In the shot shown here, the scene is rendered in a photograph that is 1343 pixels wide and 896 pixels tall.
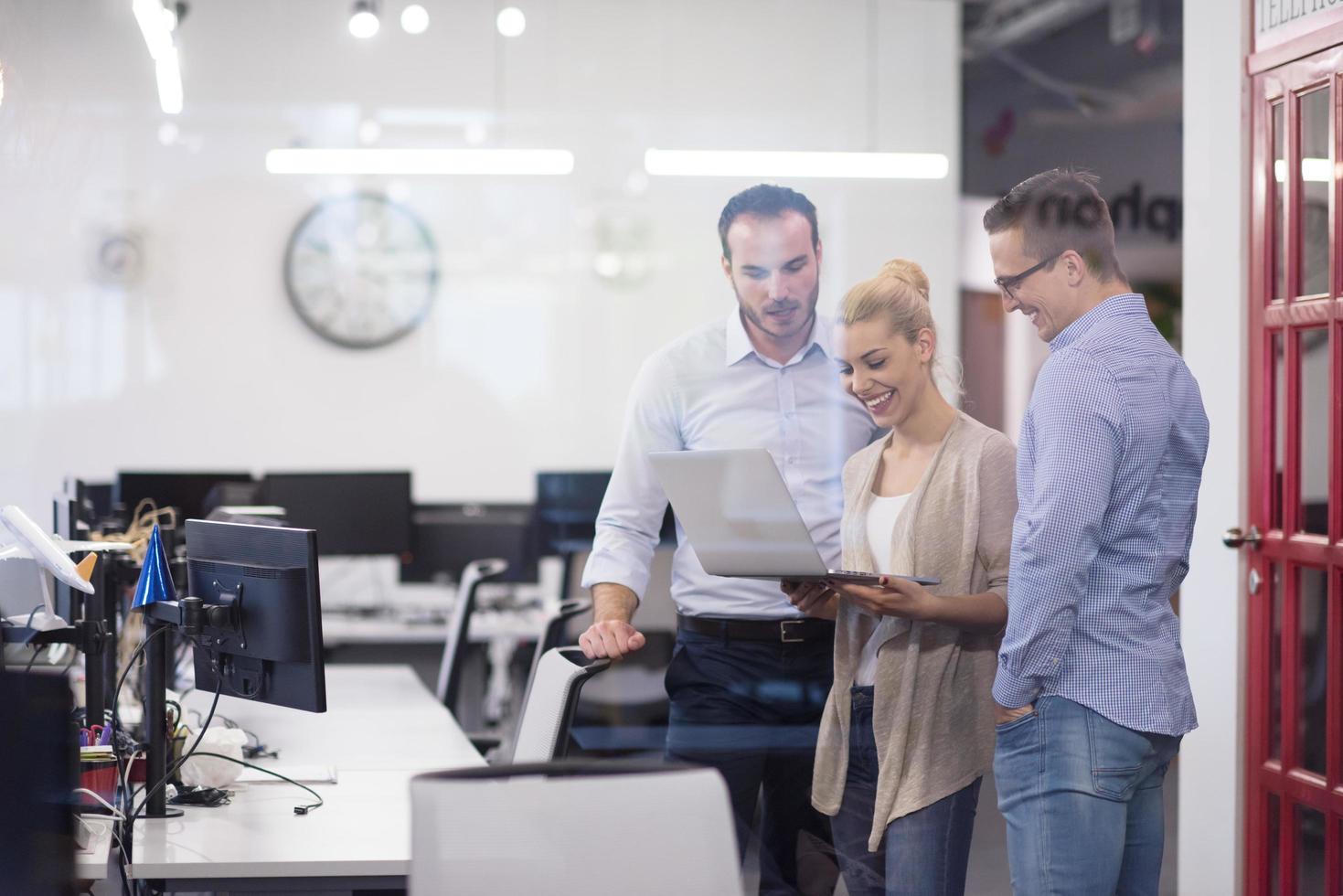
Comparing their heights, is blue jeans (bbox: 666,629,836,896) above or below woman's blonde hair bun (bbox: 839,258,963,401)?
below

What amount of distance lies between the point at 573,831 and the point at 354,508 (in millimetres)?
3664

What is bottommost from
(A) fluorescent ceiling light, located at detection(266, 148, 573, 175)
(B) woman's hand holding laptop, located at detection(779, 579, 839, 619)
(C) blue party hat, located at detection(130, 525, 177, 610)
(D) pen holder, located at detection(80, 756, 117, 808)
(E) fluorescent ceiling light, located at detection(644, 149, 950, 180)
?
(D) pen holder, located at detection(80, 756, 117, 808)

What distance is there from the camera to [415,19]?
12.0 feet

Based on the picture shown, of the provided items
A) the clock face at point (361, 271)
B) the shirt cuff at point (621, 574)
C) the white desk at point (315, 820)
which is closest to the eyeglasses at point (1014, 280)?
the shirt cuff at point (621, 574)

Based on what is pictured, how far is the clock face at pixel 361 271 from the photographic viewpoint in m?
5.52

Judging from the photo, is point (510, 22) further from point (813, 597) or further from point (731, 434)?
point (813, 597)

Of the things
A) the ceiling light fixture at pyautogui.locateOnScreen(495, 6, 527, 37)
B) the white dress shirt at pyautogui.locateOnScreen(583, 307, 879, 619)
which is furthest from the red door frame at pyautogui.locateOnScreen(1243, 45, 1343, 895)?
the ceiling light fixture at pyautogui.locateOnScreen(495, 6, 527, 37)

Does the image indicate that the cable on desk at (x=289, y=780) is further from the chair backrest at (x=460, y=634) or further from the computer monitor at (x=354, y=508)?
the computer monitor at (x=354, y=508)

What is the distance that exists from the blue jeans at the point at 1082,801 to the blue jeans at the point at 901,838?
1.00ft

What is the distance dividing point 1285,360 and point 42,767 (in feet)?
9.35

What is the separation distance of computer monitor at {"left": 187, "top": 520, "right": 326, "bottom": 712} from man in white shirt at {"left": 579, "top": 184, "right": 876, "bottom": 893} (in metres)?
0.68

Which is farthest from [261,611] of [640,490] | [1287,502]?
[1287,502]

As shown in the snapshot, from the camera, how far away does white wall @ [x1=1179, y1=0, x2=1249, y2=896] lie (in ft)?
10.6

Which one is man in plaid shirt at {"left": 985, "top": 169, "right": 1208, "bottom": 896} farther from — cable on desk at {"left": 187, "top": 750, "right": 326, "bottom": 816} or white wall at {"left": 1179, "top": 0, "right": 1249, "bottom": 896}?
cable on desk at {"left": 187, "top": 750, "right": 326, "bottom": 816}
